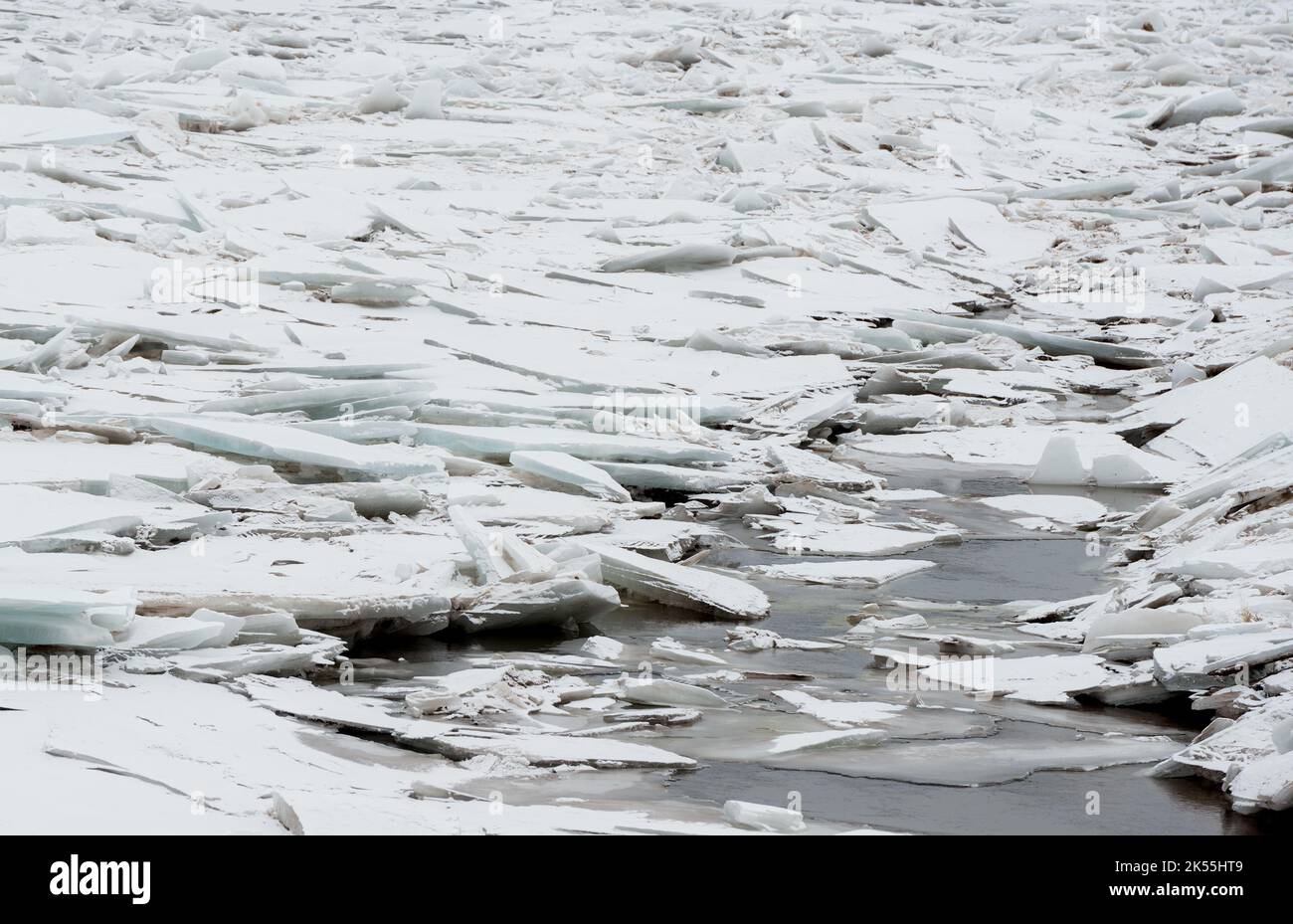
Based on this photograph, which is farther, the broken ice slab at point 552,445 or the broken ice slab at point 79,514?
the broken ice slab at point 552,445

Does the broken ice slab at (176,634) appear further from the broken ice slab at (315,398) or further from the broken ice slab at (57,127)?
the broken ice slab at (57,127)

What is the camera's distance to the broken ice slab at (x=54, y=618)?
388cm

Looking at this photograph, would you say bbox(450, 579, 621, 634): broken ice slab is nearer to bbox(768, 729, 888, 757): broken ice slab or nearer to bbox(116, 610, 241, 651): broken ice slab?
bbox(116, 610, 241, 651): broken ice slab

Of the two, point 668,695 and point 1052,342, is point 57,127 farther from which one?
point 668,695

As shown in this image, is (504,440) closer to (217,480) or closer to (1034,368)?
(217,480)

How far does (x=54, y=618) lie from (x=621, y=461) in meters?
2.93

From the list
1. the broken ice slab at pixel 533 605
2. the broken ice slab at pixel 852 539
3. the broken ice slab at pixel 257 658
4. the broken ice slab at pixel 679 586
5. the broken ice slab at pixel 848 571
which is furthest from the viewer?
the broken ice slab at pixel 852 539

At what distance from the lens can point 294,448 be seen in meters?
5.89

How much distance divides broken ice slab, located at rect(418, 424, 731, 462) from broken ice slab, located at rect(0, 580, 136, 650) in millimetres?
2517

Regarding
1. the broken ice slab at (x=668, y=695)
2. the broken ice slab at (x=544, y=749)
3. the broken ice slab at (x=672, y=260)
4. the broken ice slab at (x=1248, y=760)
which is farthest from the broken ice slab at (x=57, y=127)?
the broken ice slab at (x=1248, y=760)

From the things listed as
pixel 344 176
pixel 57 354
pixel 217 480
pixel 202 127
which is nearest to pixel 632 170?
pixel 344 176

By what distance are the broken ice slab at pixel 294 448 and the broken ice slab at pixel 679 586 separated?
1.05 m

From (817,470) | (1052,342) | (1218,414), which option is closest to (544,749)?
(817,470)

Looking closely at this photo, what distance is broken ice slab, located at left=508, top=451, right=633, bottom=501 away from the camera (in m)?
6.08
